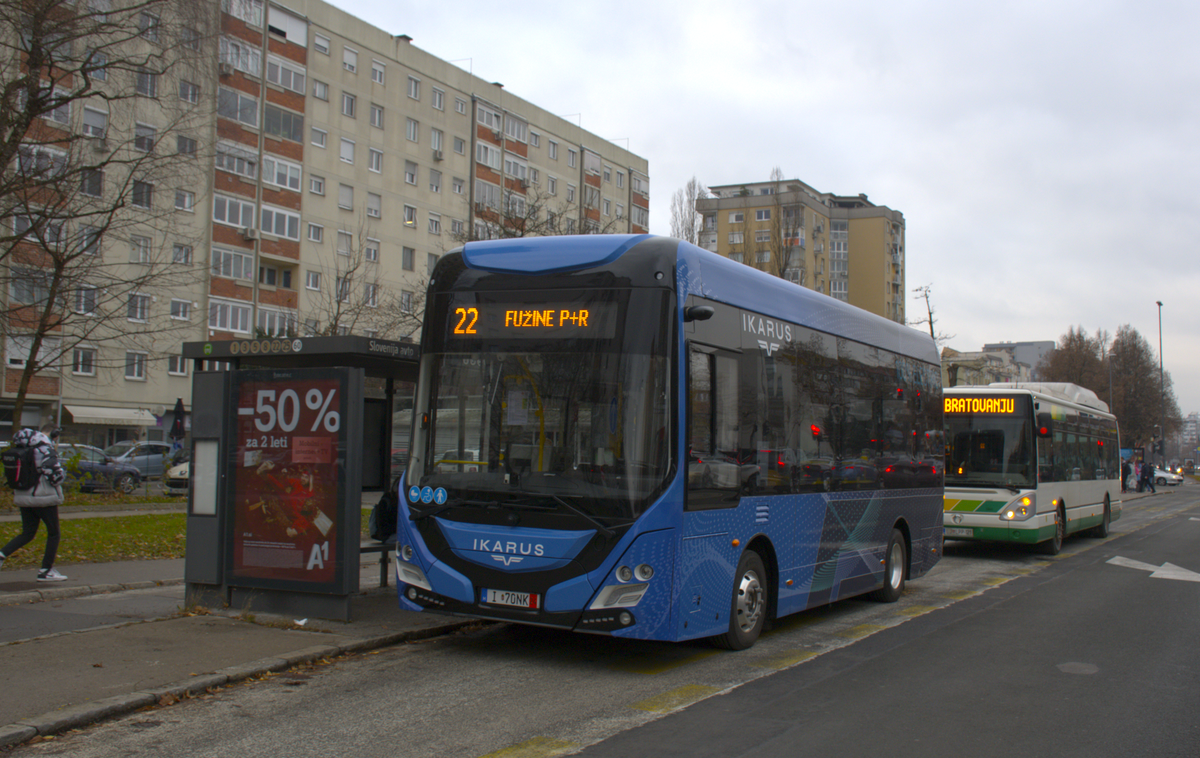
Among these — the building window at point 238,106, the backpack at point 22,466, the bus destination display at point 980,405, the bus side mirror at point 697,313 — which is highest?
the building window at point 238,106

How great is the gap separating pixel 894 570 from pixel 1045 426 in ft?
23.9

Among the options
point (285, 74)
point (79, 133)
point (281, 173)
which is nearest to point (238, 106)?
point (285, 74)

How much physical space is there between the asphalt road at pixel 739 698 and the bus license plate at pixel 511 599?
525 mm

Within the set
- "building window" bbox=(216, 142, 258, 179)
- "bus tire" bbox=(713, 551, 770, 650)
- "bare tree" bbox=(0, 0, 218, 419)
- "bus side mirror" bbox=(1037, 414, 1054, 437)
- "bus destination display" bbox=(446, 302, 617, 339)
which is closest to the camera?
"bus destination display" bbox=(446, 302, 617, 339)

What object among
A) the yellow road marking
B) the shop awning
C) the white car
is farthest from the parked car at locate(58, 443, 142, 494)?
the white car

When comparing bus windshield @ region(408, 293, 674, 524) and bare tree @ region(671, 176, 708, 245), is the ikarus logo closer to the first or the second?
bus windshield @ region(408, 293, 674, 524)

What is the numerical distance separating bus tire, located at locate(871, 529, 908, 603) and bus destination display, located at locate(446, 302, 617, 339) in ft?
18.6

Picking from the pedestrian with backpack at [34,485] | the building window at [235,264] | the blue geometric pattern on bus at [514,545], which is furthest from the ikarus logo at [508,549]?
the building window at [235,264]

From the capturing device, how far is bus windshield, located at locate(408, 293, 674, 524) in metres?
7.13

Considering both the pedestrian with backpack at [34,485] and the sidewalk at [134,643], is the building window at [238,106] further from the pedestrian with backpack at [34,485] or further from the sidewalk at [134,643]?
the sidewalk at [134,643]

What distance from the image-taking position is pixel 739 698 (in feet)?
22.2

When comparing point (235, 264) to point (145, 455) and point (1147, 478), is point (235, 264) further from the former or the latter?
point (1147, 478)

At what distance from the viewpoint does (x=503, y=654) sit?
8.13 metres

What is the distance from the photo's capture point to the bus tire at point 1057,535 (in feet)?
59.9
